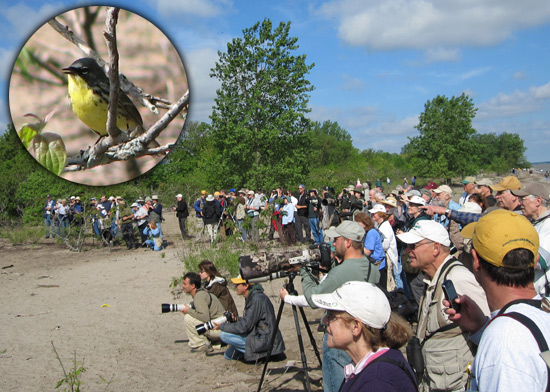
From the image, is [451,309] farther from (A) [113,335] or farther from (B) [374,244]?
(A) [113,335]

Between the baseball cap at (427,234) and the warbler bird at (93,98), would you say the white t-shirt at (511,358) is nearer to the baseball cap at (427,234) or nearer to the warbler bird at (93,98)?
the baseball cap at (427,234)

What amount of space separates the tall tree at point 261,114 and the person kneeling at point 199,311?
2366 cm

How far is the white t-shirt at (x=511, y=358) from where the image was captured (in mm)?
1595

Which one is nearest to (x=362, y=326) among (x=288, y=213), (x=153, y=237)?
(x=288, y=213)

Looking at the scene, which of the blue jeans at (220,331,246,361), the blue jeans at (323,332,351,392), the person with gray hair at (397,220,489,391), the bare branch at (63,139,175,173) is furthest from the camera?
the blue jeans at (220,331,246,361)

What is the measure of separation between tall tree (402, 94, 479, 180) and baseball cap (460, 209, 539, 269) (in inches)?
2136

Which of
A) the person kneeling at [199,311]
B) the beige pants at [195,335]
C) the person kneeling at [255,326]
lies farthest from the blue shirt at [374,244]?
the beige pants at [195,335]

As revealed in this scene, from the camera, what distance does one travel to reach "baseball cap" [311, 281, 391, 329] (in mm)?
2225

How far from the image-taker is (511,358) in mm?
1627

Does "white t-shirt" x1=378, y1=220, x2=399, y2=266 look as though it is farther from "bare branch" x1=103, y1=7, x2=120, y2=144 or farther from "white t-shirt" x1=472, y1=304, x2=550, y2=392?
"bare branch" x1=103, y1=7, x2=120, y2=144

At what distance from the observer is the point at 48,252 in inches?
656

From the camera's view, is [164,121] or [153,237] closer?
[164,121]

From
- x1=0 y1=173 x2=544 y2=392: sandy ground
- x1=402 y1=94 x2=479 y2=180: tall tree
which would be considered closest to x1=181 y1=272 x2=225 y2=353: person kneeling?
x1=0 y1=173 x2=544 y2=392: sandy ground

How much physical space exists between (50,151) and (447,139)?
56.1 metres
